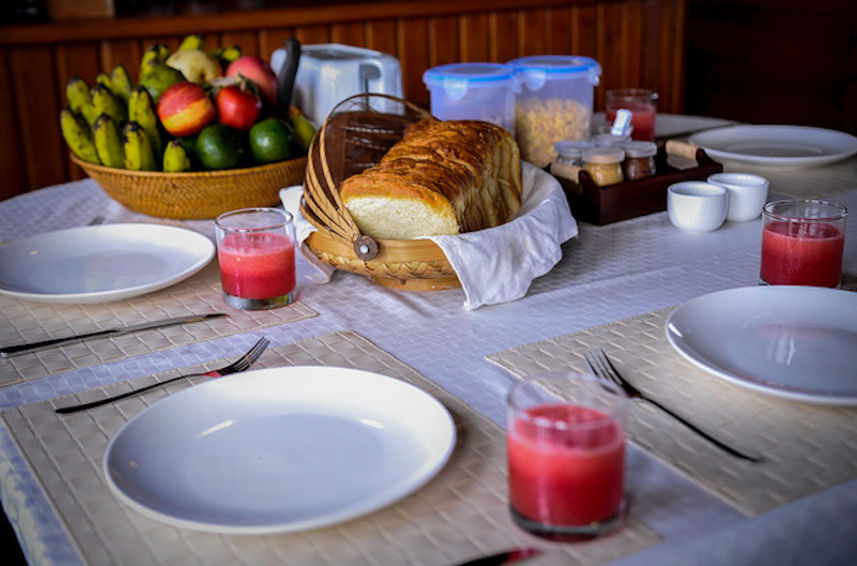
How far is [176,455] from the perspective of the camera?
82 centimetres

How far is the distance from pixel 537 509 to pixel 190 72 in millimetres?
1352

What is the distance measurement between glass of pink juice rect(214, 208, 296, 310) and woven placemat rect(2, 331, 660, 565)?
1.15 ft

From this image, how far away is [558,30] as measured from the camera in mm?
3594

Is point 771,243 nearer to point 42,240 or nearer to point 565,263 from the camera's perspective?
point 565,263

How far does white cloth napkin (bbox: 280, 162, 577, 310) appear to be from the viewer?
46.6 inches

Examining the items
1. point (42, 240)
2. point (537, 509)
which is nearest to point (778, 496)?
point (537, 509)

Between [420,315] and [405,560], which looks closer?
[405,560]

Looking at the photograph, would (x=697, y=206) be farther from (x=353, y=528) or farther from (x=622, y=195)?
(x=353, y=528)

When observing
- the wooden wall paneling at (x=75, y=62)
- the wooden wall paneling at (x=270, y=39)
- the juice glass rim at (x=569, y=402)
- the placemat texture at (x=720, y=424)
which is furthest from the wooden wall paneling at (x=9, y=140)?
the juice glass rim at (x=569, y=402)

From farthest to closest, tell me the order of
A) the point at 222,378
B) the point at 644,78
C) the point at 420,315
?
the point at 644,78, the point at 420,315, the point at 222,378

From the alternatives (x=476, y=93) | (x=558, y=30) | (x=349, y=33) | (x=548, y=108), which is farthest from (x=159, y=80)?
(x=558, y=30)

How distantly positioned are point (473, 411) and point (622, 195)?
0.74 meters

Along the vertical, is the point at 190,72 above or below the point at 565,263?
above

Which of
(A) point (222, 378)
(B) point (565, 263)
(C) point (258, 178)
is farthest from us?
(C) point (258, 178)
